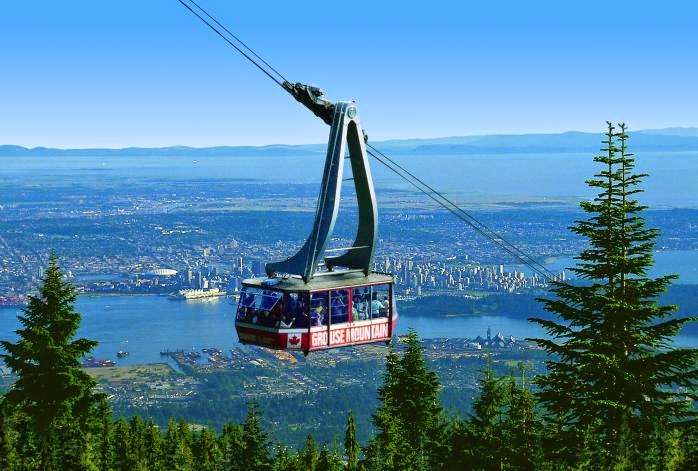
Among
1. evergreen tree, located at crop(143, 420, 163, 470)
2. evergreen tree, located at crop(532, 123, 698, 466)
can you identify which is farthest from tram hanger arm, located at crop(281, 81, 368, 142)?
evergreen tree, located at crop(143, 420, 163, 470)

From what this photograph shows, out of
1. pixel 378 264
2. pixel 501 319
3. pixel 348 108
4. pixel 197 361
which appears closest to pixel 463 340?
pixel 501 319

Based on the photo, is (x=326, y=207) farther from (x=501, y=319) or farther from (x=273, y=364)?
(x=501, y=319)

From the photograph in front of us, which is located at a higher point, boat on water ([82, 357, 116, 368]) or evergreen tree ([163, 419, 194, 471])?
evergreen tree ([163, 419, 194, 471])

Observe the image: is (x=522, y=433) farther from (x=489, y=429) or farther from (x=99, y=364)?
(x=99, y=364)

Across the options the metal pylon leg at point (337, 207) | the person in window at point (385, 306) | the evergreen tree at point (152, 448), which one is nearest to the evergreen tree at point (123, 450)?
the evergreen tree at point (152, 448)

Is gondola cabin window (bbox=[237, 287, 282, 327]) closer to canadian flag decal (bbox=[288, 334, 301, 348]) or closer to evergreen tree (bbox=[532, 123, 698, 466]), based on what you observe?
canadian flag decal (bbox=[288, 334, 301, 348])

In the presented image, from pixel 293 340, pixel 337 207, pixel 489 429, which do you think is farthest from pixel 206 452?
pixel 337 207

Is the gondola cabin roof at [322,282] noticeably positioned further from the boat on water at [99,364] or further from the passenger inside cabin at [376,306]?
the boat on water at [99,364]
